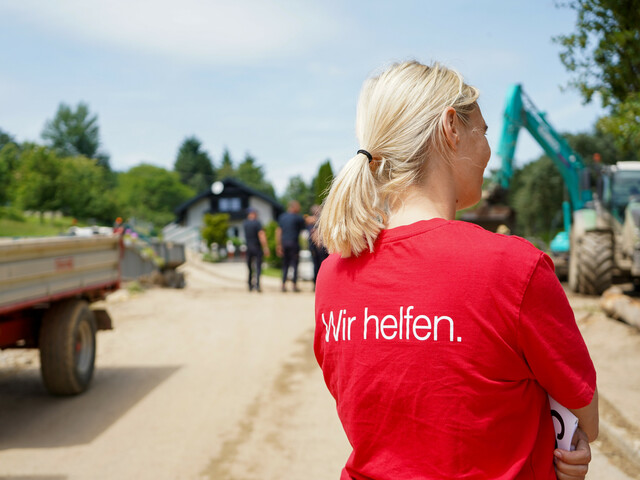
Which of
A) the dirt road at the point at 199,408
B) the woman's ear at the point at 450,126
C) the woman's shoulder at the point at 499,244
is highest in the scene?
the woman's ear at the point at 450,126

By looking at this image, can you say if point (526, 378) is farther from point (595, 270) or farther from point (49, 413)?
point (595, 270)

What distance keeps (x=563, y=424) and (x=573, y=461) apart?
8 centimetres

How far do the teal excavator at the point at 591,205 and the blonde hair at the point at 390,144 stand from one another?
10183mm

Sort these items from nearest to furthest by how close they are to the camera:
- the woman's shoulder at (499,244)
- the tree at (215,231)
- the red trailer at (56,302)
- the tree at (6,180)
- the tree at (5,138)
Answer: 1. the woman's shoulder at (499,244)
2. the red trailer at (56,302)
3. the tree at (6,180)
4. the tree at (215,231)
5. the tree at (5,138)

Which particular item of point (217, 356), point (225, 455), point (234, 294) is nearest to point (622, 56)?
point (225, 455)

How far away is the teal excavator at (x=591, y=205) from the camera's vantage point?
11.9m

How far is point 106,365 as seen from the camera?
7.90 meters

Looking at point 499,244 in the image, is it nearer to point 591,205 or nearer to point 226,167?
point 591,205

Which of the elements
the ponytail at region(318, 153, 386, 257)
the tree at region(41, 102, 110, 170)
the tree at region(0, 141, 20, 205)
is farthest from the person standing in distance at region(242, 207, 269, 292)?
the tree at region(41, 102, 110, 170)

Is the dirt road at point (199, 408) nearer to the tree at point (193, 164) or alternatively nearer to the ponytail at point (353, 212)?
the ponytail at point (353, 212)

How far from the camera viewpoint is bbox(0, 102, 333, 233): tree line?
47.9 meters

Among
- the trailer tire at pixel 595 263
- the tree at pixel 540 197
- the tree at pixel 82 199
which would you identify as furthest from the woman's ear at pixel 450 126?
the tree at pixel 82 199

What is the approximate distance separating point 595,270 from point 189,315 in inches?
301

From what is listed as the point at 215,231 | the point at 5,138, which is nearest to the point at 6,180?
the point at 215,231
